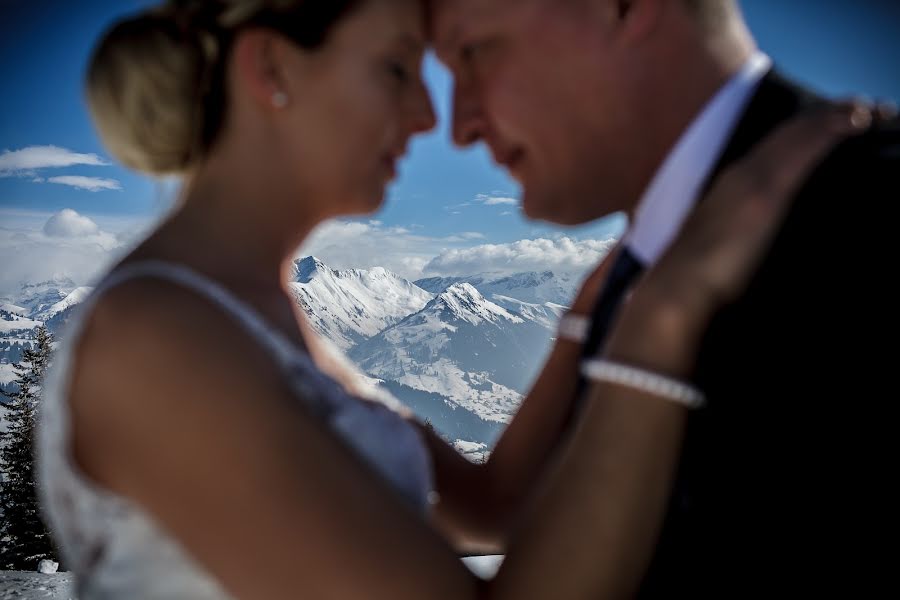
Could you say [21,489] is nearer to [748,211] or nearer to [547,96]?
[547,96]

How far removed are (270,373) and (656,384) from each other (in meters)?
0.99

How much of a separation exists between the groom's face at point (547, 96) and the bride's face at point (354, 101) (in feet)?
→ 1.05

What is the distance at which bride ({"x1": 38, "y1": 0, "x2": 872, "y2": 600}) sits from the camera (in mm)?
1930

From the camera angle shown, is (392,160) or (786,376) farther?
(392,160)

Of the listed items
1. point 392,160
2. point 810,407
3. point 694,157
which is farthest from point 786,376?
point 392,160

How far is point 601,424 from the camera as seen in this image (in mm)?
1971

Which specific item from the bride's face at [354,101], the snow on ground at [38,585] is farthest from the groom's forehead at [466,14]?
the snow on ground at [38,585]

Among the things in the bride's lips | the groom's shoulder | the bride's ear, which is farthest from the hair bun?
the groom's shoulder

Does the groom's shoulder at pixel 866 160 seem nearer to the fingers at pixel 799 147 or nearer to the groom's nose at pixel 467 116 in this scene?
the fingers at pixel 799 147

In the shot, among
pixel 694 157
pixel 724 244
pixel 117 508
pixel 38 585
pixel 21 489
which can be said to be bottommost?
pixel 21 489

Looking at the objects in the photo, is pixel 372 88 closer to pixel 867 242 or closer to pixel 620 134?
pixel 620 134

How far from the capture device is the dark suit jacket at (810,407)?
69.2 inches

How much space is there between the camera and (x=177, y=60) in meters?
2.62

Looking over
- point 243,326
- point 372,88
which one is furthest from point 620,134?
point 243,326
